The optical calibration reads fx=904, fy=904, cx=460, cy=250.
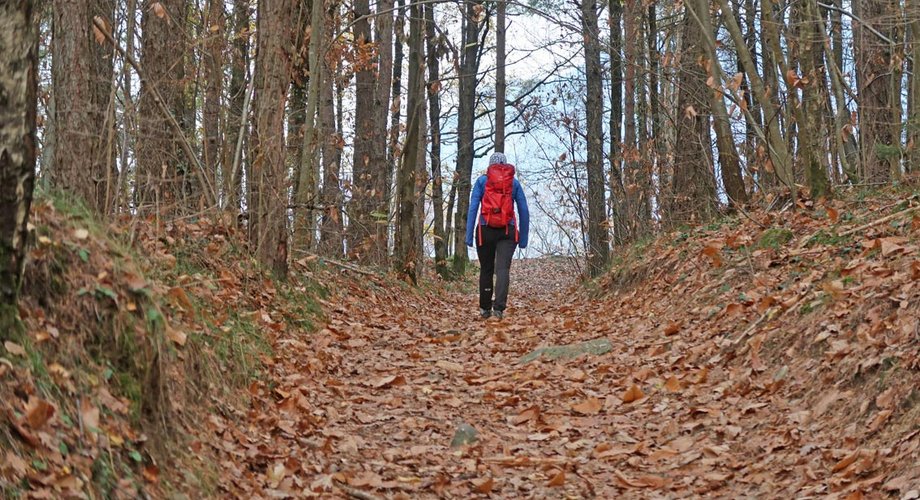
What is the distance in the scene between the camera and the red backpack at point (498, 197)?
37.0ft

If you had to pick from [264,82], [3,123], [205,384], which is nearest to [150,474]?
[205,384]

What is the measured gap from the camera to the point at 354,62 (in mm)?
15750

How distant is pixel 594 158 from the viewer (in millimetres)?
18031

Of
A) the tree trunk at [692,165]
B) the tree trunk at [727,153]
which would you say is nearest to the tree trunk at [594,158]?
the tree trunk at [692,165]

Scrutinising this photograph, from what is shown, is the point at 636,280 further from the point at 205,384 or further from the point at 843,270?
the point at 205,384

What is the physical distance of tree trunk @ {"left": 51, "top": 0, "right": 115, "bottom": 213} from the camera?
677 centimetres

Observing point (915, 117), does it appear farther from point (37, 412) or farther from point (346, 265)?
point (37, 412)

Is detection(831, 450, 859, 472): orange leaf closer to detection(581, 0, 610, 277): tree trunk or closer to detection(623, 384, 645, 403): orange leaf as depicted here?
detection(623, 384, 645, 403): orange leaf

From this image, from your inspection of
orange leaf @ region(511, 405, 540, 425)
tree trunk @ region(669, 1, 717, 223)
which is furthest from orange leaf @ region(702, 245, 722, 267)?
tree trunk @ region(669, 1, 717, 223)

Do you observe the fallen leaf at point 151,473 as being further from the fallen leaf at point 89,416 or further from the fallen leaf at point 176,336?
the fallen leaf at point 176,336

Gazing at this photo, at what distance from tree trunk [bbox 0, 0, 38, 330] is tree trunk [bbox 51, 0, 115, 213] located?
279 centimetres

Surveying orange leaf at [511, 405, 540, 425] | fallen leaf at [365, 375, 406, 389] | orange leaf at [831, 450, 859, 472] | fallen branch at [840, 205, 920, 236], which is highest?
fallen branch at [840, 205, 920, 236]

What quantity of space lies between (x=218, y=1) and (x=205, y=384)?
15.8ft

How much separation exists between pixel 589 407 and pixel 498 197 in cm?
484
